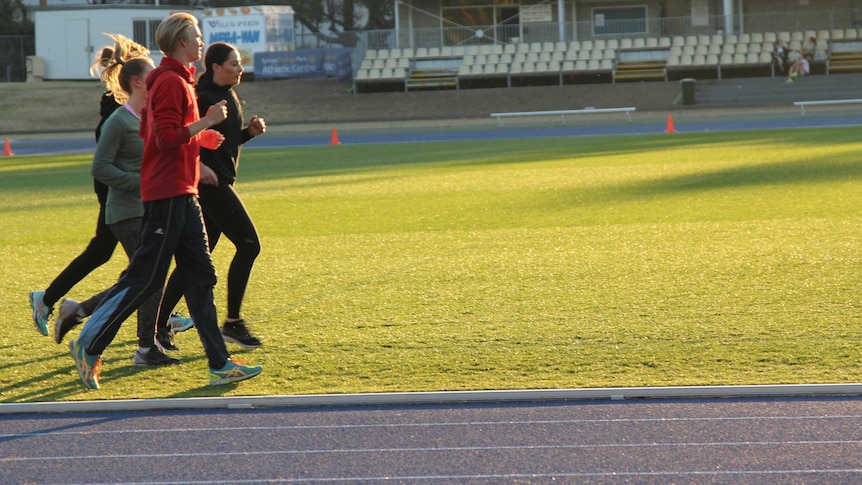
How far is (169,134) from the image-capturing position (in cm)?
546

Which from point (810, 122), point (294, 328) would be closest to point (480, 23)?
point (810, 122)

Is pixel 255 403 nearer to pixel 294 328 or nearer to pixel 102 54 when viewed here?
pixel 294 328

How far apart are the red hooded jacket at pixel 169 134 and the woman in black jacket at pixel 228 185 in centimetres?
54

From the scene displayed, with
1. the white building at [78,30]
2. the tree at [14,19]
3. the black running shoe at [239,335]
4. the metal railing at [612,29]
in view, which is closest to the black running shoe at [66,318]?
the black running shoe at [239,335]

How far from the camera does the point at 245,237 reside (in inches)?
266

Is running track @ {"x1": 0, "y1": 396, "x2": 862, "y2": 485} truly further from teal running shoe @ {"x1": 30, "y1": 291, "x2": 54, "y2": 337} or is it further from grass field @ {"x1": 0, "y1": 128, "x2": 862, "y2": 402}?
teal running shoe @ {"x1": 30, "y1": 291, "x2": 54, "y2": 337}

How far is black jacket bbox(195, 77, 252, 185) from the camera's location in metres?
6.52

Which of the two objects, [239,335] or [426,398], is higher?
[239,335]

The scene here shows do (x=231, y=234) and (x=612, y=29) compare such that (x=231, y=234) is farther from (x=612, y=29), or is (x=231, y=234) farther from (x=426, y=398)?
(x=612, y=29)

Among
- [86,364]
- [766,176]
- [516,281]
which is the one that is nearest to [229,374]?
[86,364]

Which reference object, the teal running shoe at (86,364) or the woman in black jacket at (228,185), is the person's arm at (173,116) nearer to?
the woman in black jacket at (228,185)

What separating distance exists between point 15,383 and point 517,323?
308 centimetres

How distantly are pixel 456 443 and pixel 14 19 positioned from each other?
5919 cm

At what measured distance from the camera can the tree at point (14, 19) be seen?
56.8m
